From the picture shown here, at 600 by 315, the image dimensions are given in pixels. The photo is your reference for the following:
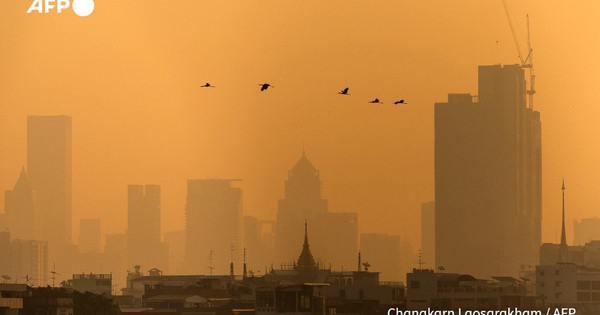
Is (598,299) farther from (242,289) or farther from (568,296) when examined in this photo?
(242,289)

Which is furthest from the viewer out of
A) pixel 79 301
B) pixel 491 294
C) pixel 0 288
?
pixel 491 294

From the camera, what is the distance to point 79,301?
153m

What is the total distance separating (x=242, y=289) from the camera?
193375mm

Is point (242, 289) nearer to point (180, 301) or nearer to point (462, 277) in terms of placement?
point (180, 301)

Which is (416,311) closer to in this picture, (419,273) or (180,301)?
(419,273)

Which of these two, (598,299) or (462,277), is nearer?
(462,277)

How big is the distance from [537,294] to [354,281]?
17.4 metres

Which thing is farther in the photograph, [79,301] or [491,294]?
[491,294]

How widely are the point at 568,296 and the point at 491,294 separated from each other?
98.2 feet

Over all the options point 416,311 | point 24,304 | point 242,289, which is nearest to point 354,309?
point 416,311

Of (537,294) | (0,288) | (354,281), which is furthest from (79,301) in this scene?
(537,294)

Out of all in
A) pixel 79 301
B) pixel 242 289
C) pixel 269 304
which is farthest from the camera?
pixel 242 289

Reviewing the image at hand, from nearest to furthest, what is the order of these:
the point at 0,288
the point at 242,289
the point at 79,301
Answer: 1. the point at 0,288
2. the point at 79,301
3. the point at 242,289

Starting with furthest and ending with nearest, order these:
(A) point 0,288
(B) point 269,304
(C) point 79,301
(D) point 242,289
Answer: (D) point 242,289
(C) point 79,301
(A) point 0,288
(B) point 269,304
